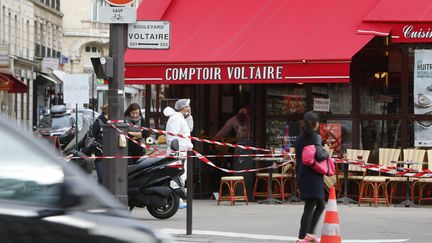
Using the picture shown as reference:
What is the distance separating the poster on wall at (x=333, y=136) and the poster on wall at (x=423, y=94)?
1.38 metres

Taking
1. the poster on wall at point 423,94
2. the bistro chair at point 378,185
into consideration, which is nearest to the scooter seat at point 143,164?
the bistro chair at point 378,185

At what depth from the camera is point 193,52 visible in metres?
19.5

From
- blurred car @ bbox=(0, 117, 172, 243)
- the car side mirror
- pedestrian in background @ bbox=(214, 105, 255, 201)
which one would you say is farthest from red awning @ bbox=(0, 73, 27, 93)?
the car side mirror

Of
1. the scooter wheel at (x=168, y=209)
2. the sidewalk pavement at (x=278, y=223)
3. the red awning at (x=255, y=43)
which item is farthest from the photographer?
the red awning at (x=255, y=43)

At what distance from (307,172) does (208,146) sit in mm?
8538

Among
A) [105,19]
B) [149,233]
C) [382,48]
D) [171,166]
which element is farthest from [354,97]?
[149,233]

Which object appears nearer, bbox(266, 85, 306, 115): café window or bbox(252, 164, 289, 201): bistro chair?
bbox(252, 164, 289, 201): bistro chair

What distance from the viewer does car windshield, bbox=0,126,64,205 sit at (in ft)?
19.0

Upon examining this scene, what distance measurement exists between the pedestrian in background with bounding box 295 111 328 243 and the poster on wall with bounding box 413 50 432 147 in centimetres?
671

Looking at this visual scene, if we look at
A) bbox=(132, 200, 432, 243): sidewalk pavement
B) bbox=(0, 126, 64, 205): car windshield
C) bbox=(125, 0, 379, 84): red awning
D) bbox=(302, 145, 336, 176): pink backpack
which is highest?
bbox=(125, 0, 379, 84): red awning

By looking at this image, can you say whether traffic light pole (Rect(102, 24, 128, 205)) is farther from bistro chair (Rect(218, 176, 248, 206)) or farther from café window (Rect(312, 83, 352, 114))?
café window (Rect(312, 83, 352, 114))

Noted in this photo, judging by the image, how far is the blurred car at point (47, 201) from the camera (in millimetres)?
5656

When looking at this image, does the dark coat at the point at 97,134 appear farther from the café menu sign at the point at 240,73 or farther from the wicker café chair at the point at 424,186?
the wicker café chair at the point at 424,186

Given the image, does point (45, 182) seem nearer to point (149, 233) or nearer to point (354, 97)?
point (149, 233)
